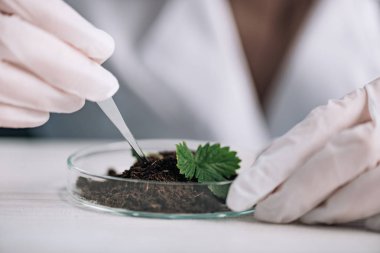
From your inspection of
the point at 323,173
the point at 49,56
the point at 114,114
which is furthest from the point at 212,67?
the point at 323,173

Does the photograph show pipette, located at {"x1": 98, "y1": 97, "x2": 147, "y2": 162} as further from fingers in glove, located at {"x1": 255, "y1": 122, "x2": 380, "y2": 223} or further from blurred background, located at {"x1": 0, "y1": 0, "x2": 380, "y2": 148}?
blurred background, located at {"x1": 0, "y1": 0, "x2": 380, "y2": 148}

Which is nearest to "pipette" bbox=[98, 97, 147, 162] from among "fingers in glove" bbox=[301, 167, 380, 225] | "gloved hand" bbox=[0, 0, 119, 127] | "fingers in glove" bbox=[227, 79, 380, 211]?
"gloved hand" bbox=[0, 0, 119, 127]

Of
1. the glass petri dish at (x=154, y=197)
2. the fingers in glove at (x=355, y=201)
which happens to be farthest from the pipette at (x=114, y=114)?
the fingers in glove at (x=355, y=201)

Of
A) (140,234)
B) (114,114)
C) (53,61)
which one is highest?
(53,61)

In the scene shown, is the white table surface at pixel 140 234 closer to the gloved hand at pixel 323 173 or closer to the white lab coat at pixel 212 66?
the gloved hand at pixel 323 173

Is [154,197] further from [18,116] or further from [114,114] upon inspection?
[18,116]

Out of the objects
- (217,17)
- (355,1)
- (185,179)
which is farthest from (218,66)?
(185,179)

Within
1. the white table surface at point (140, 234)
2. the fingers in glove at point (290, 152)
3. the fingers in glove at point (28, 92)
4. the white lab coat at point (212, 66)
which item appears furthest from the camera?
the white lab coat at point (212, 66)

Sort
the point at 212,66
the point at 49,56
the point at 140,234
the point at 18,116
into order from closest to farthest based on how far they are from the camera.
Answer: the point at 140,234, the point at 49,56, the point at 18,116, the point at 212,66
